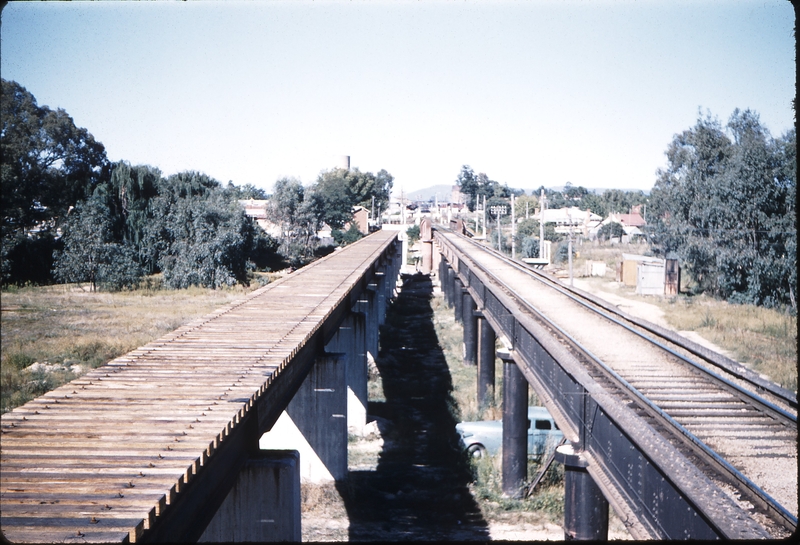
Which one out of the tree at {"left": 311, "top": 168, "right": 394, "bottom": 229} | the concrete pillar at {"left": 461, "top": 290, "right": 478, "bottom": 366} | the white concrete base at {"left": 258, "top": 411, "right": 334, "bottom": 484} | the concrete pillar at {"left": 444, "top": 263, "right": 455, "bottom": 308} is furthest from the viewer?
the tree at {"left": 311, "top": 168, "right": 394, "bottom": 229}

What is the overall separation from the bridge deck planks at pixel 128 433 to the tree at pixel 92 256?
32243mm

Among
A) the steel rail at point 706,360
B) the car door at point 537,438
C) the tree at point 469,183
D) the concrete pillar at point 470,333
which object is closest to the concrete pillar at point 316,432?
the car door at point 537,438

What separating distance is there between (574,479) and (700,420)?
1.40 meters

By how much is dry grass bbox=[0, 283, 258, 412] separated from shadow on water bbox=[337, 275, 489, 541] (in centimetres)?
888

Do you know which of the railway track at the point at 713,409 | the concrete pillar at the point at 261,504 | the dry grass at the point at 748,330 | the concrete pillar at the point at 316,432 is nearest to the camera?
the railway track at the point at 713,409

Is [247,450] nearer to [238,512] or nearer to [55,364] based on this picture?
[238,512]

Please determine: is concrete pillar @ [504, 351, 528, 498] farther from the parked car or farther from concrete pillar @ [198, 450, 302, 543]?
concrete pillar @ [198, 450, 302, 543]

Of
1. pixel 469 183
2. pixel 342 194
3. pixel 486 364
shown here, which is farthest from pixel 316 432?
pixel 469 183

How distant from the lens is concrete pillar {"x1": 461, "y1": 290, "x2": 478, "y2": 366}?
819 inches

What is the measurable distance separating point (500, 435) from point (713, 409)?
6.95 meters

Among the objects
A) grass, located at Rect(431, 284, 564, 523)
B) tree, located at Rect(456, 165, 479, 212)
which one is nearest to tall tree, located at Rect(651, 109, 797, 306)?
grass, located at Rect(431, 284, 564, 523)

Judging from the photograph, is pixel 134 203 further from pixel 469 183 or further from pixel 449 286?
pixel 469 183

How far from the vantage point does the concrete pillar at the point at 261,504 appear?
233 inches

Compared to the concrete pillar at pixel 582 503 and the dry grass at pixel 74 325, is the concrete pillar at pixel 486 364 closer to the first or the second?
the concrete pillar at pixel 582 503
